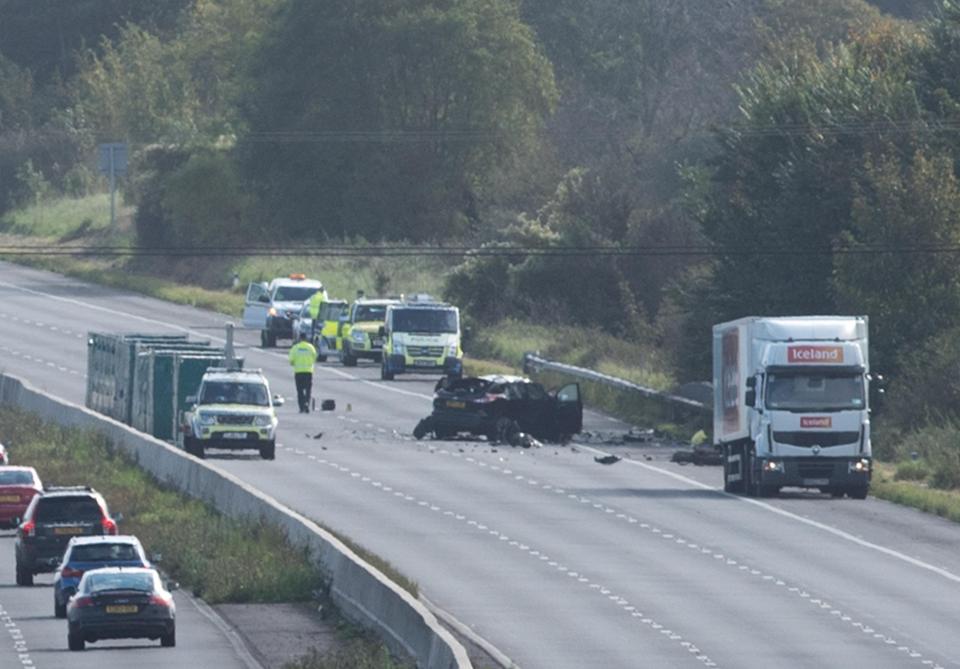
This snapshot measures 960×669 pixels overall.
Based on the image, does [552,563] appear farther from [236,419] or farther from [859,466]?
[236,419]

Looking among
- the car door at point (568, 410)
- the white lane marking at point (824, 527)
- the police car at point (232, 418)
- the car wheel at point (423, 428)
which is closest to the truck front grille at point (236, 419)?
the police car at point (232, 418)

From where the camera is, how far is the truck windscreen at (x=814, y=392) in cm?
4372

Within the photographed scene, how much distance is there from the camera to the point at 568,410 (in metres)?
53.2

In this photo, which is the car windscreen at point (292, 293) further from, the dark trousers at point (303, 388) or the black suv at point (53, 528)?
the black suv at point (53, 528)

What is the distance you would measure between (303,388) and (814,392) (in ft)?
58.8

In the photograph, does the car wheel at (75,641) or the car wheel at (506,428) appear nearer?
the car wheel at (75,641)

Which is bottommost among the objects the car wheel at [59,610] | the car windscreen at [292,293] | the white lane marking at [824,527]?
the car wheel at [59,610]

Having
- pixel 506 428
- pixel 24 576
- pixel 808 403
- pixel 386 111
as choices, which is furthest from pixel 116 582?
pixel 386 111

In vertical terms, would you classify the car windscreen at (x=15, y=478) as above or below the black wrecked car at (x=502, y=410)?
below

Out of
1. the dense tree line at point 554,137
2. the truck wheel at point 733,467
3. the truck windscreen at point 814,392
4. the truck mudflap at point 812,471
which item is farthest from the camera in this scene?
the dense tree line at point 554,137

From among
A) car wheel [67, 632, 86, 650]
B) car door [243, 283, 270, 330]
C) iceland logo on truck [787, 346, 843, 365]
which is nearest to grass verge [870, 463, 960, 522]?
iceland logo on truck [787, 346, 843, 365]

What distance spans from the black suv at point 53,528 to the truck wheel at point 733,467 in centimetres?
1282

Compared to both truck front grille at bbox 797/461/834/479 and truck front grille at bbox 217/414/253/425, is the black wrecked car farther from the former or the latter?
truck front grille at bbox 797/461/834/479

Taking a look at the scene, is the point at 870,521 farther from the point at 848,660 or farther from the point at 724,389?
the point at 848,660
